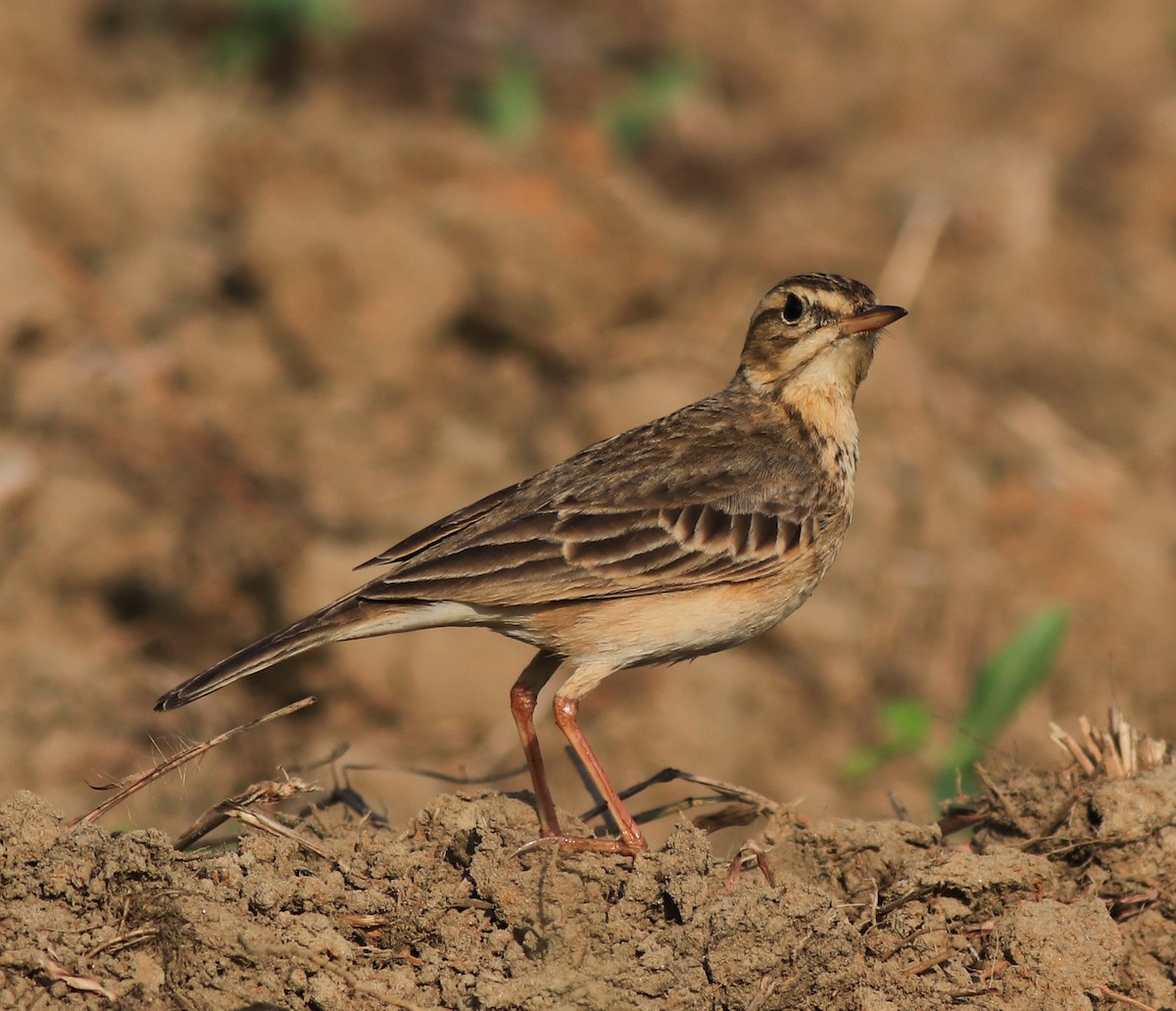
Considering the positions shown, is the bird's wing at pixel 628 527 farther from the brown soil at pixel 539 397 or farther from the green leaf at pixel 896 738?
the green leaf at pixel 896 738

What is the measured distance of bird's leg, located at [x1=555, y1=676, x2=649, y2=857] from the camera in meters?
5.12

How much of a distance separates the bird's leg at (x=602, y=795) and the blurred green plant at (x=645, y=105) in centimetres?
838

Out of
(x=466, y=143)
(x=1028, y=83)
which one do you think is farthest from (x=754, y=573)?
(x=1028, y=83)

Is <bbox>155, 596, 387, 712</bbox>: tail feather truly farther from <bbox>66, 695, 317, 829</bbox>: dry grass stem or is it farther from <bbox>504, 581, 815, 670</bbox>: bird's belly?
<bbox>504, 581, 815, 670</bbox>: bird's belly

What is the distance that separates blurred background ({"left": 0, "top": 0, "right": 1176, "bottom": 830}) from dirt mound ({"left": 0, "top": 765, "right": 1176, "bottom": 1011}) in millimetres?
2285

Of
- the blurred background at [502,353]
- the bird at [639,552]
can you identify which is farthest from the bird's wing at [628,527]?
the blurred background at [502,353]

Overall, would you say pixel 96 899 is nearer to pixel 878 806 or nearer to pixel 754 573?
pixel 754 573

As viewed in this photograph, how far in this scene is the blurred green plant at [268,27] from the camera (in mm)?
13008

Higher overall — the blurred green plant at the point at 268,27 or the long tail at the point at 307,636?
the blurred green plant at the point at 268,27

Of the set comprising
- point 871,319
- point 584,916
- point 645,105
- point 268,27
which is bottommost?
point 584,916

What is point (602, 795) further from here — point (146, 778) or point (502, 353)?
point (502, 353)

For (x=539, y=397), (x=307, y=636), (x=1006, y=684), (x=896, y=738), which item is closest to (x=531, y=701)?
(x=307, y=636)

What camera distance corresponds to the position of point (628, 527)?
19.1 feet

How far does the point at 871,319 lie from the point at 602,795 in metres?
2.15
